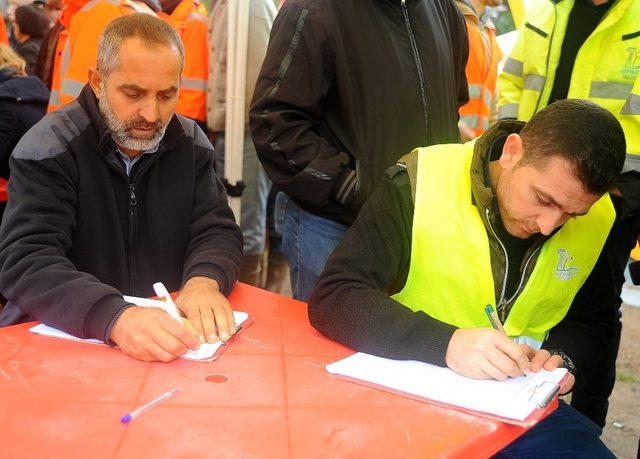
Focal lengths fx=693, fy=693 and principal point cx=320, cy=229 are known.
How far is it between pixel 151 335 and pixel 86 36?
2158 millimetres

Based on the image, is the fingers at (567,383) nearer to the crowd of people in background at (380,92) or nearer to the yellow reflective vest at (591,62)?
the crowd of people in background at (380,92)

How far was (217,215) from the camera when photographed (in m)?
2.17

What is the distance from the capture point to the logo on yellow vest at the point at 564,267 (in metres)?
1.88

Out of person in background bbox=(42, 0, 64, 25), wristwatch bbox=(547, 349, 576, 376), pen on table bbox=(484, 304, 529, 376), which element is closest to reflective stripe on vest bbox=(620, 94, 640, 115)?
wristwatch bbox=(547, 349, 576, 376)

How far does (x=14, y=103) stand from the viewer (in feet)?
11.3

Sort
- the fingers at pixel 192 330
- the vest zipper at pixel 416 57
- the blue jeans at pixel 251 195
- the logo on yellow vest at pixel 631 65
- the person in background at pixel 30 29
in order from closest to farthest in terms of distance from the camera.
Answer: the fingers at pixel 192 330, the vest zipper at pixel 416 57, the logo on yellow vest at pixel 631 65, the blue jeans at pixel 251 195, the person in background at pixel 30 29

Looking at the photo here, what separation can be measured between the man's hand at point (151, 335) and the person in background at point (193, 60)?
2448mm

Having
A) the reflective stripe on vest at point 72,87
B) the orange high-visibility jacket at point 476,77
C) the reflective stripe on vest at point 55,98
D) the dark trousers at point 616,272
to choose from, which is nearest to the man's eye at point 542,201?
the dark trousers at point 616,272

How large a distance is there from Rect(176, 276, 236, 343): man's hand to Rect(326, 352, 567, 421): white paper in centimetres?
29

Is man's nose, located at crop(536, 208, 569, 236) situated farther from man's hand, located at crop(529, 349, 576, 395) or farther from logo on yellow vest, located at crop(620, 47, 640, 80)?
logo on yellow vest, located at crop(620, 47, 640, 80)

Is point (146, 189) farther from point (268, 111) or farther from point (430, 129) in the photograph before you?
point (430, 129)

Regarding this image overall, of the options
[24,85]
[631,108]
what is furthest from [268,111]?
[24,85]

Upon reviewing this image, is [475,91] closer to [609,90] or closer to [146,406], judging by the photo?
[609,90]

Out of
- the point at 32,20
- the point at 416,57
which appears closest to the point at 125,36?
the point at 416,57
